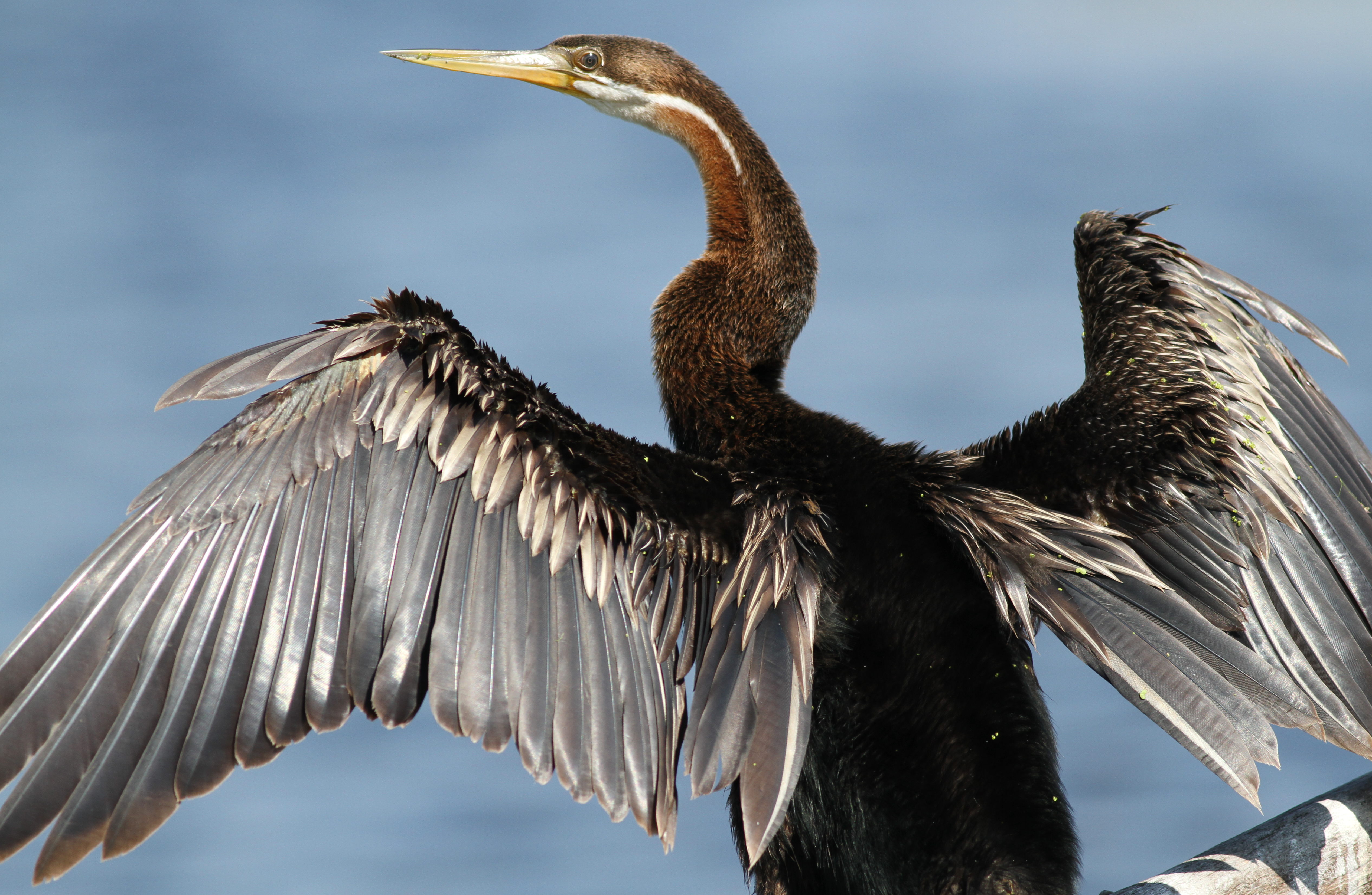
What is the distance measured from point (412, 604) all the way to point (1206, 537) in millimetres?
2080

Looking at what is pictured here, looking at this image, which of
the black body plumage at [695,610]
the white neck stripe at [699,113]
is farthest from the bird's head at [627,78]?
the black body plumage at [695,610]

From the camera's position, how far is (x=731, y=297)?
435 cm

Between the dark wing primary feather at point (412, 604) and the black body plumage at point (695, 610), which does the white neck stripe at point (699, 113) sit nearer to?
the black body plumage at point (695, 610)

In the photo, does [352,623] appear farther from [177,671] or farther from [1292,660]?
[1292,660]

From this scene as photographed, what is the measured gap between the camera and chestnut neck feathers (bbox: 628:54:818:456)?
3947 mm

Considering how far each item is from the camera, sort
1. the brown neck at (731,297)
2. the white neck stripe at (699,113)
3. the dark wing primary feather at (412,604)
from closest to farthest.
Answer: the dark wing primary feather at (412,604), the brown neck at (731,297), the white neck stripe at (699,113)

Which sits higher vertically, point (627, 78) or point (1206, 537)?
point (627, 78)

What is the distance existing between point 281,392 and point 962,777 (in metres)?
2.00

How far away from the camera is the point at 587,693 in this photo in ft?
9.95

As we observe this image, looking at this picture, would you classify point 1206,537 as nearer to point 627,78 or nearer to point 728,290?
point 728,290

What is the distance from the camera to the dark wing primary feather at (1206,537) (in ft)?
9.73

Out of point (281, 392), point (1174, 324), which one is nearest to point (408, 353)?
point (281, 392)

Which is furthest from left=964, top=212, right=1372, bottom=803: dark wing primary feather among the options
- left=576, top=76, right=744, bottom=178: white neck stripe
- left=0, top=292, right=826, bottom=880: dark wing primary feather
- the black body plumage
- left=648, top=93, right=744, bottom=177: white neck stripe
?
left=576, top=76, right=744, bottom=178: white neck stripe

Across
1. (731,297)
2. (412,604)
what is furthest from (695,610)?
(731,297)
